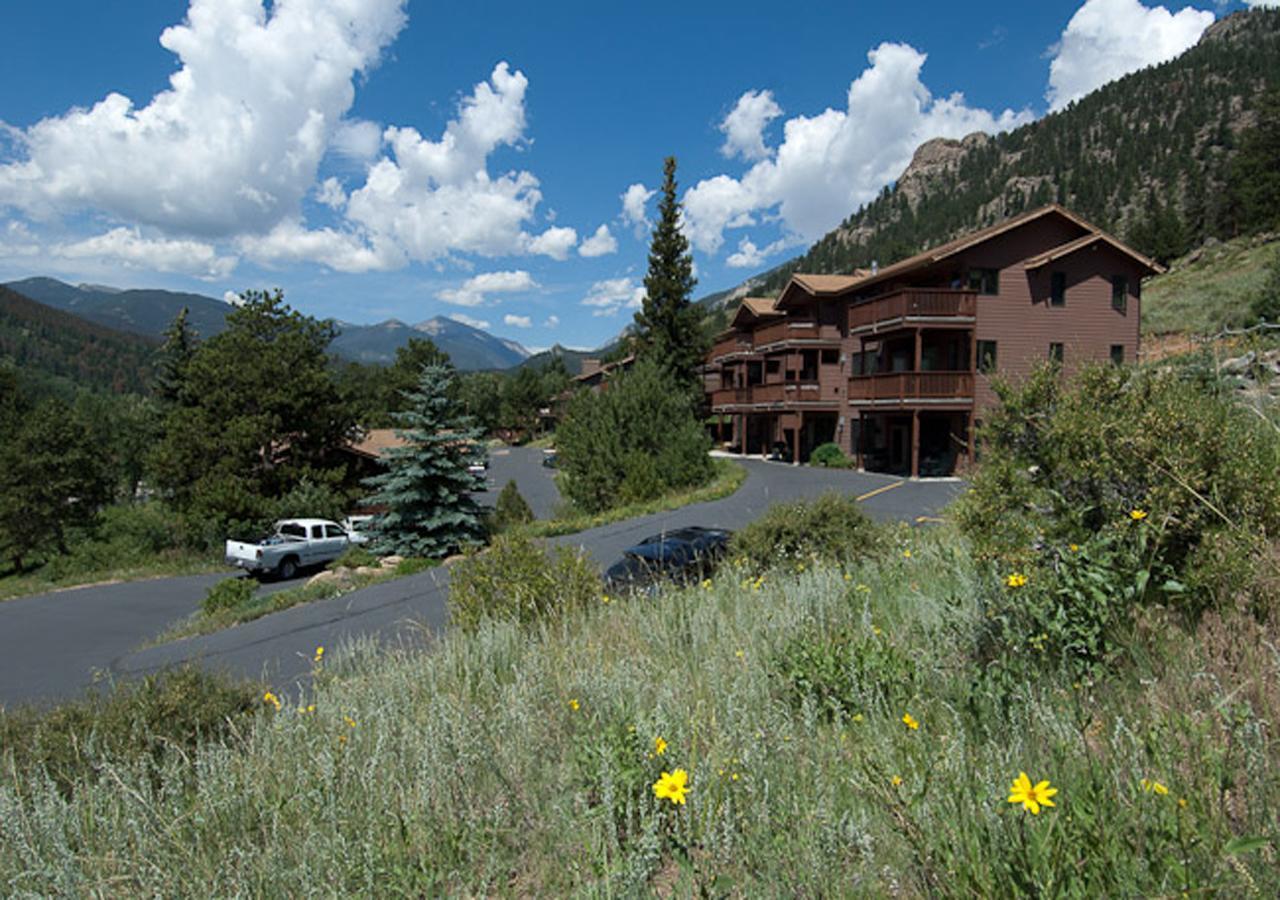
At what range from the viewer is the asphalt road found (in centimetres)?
1138

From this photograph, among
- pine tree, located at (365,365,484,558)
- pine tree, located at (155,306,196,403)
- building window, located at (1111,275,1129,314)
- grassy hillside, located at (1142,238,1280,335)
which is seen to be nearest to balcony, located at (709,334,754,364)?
building window, located at (1111,275,1129,314)

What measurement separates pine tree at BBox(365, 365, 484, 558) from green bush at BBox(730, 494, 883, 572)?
13716 mm

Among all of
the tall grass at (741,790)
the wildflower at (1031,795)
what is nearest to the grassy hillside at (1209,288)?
the tall grass at (741,790)

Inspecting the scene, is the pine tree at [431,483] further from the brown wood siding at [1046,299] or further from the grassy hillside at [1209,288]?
the grassy hillside at [1209,288]

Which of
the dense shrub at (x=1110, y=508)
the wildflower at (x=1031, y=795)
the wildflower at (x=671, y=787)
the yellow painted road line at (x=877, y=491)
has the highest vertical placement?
the dense shrub at (x=1110, y=508)

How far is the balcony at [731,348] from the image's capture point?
151 feet

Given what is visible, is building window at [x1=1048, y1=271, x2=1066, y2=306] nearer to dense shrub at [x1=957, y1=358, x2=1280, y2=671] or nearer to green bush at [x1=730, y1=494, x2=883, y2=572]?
green bush at [x1=730, y1=494, x2=883, y2=572]

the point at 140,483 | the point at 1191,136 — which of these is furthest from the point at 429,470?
the point at 1191,136

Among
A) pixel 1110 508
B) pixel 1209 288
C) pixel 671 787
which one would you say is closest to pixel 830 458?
pixel 1209 288

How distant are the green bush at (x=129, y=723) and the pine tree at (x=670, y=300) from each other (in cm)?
4296

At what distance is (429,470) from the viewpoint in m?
21.4

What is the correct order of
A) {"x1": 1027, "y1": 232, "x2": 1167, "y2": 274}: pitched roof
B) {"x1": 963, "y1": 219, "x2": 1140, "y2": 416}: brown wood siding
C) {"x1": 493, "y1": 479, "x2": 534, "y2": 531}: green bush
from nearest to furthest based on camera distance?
{"x1": 493, "y1": 479, "x2": 534, "y2": 531}: green bush, {"x1": 1027, "y1": 232, "x2": 1167, "y2": 274}: pitched roof, {"x1": 963, "y1": 219, "x2": 1140, "y2": 416}: brown wood siding

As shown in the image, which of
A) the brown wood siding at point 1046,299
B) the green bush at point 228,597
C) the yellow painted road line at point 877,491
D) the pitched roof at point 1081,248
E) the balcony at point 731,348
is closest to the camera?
the green bush at point 228,597

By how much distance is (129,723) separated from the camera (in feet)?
15.1
